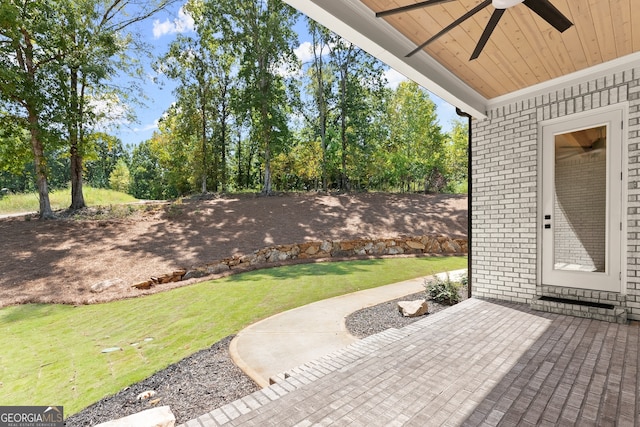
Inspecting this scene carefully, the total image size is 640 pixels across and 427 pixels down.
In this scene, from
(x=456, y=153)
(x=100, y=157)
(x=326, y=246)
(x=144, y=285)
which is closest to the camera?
(x=144, y=285)

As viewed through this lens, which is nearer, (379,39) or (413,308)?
(379,39)

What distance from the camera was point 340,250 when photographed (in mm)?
9031

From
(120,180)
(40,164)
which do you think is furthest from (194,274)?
(120,180)

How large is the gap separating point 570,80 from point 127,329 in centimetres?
654

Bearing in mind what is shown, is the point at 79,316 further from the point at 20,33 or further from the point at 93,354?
the point at 20,33

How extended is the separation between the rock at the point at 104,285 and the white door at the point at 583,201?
24.1 feet

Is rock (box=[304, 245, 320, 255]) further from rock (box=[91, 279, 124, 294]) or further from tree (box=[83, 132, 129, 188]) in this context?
tree (box=[83, 132, 129, 188])

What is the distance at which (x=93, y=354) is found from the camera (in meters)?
3.37

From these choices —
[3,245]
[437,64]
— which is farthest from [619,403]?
[3,245]

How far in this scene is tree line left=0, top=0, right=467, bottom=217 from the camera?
Answer: 9.12 metres

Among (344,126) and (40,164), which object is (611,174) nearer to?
(344,126)

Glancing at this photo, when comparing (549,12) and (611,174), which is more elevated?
(549,12)

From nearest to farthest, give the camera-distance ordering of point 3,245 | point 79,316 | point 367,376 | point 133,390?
point 367,376 < point 133,390 < point 79,316 < point 3,245

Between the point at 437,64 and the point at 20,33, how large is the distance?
11.7 m
